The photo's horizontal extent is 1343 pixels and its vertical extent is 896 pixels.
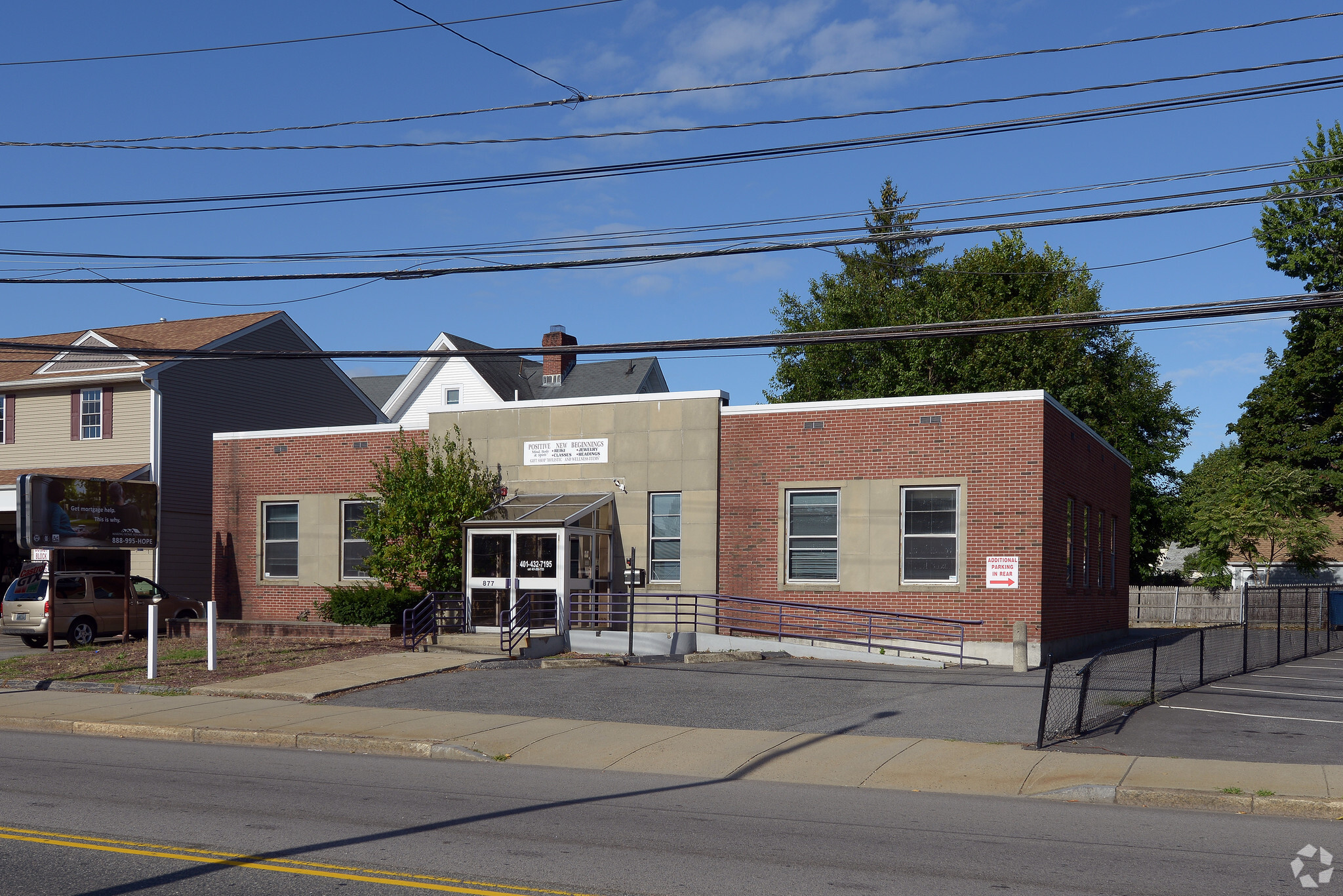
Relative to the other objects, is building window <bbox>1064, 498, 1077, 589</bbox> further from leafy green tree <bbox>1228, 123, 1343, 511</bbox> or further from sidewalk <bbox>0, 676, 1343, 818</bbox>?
leafy green tree <bbox>1228, 123, 1343, 511</bbox>

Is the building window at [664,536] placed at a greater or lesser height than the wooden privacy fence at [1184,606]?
greater

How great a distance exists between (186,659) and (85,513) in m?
5.22

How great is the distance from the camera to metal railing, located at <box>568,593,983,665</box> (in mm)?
23625

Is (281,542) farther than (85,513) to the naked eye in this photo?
Yes

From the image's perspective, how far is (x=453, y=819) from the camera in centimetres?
973

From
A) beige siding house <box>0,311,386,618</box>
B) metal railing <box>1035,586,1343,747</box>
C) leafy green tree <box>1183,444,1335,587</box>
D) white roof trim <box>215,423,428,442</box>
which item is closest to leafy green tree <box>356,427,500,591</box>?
white roof trim <box>215,423,428,442</box>

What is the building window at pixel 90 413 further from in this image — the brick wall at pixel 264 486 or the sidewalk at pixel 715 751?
the sidewalk at pixel 715 751

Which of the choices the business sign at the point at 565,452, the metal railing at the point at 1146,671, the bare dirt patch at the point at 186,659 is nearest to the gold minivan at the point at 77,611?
the bare dirt patch at the point at 186,659

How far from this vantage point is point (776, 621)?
82.1 feet

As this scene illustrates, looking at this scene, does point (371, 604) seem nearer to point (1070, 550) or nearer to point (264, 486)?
point (264, 486)

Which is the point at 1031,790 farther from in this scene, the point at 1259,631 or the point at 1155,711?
the point at 1259,631

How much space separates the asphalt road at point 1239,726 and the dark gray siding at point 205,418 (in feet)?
78.5

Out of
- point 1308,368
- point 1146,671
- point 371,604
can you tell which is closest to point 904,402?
point 1146,671

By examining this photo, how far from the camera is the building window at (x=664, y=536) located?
1029 inches
